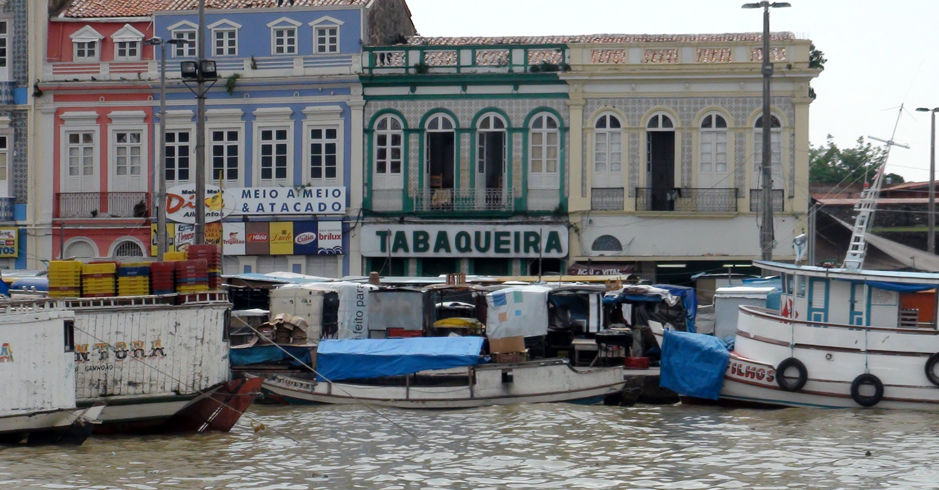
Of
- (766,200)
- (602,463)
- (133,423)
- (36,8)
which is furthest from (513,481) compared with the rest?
(36,8)

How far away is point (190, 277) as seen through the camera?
18.1 m

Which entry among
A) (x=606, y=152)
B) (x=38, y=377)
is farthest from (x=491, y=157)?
(x=38, y=377)

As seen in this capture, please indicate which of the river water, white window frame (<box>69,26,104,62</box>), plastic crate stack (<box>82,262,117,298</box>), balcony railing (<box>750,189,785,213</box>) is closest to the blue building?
white window frame (<box>69,26,104,62</box>)

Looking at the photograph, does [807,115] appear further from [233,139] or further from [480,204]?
[233,139]

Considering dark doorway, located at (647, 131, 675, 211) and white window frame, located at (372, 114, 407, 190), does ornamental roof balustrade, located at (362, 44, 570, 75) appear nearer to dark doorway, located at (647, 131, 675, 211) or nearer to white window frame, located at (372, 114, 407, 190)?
white window frame, located at (372, 114, 407, 190)

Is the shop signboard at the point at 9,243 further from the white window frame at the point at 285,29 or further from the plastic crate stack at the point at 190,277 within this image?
the plastic crate stack at the point at 190,277

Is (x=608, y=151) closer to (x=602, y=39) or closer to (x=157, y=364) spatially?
(x=602, y=39)

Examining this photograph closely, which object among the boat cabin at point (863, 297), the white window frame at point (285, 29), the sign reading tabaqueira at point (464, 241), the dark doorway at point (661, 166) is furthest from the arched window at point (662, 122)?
the boat cabin at point (863, 297)

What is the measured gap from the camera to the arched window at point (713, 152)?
108ft

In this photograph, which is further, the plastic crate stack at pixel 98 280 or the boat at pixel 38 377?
the plastic crate stack at pixel 98 280

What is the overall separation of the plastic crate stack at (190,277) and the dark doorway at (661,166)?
17.8 metres

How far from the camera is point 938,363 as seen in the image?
2033 centimetres

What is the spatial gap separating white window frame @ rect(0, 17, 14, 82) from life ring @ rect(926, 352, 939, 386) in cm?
2743

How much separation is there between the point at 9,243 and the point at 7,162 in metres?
2.46
